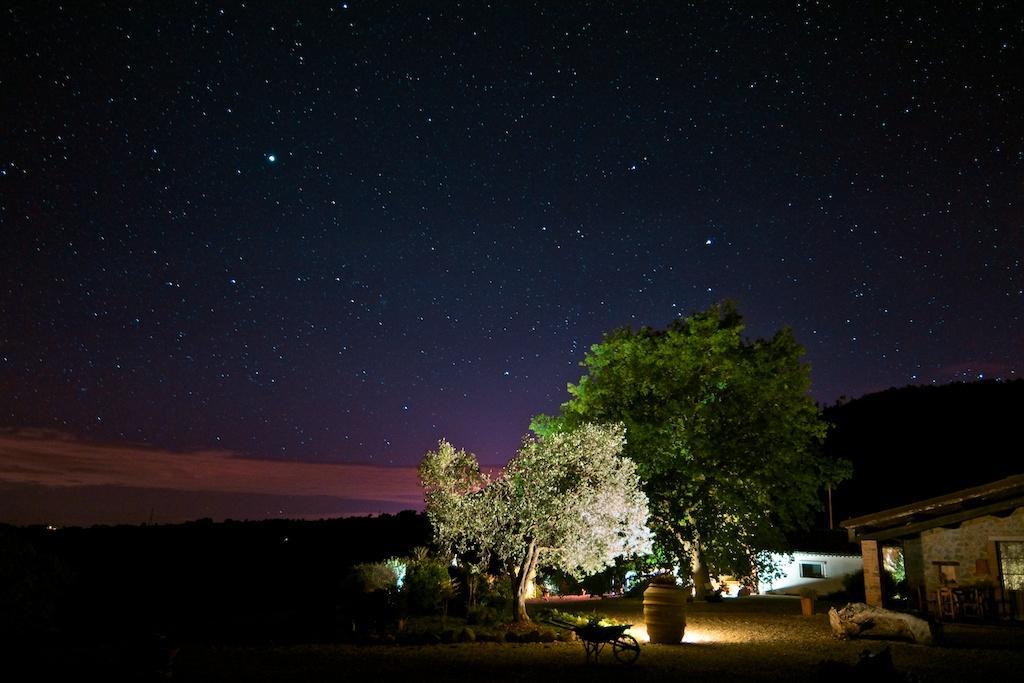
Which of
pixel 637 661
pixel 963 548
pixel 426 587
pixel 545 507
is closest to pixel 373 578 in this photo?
pixel 426 587

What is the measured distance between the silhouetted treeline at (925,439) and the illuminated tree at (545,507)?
1955 inches

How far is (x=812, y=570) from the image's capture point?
37938 mm

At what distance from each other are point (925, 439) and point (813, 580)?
38006mm

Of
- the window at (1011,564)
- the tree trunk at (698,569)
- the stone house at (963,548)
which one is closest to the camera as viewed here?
the stone house at (963,548)

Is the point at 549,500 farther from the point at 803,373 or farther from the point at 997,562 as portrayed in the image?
the point at 803,373

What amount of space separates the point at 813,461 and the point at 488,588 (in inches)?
586

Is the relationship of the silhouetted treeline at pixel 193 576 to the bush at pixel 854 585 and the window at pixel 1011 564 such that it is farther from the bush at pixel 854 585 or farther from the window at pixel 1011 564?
the bush at pixel 854 585

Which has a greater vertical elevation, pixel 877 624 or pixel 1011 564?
pixel 1011 564

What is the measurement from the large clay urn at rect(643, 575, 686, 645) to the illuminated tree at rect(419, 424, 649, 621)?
1.78 metres

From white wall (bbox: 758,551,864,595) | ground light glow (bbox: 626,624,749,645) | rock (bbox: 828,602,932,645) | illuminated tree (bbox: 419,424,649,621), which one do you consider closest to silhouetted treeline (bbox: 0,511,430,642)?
illuminated tree (bbox: 419,424,649,621)

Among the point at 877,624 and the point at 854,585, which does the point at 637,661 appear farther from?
the point at 854,585

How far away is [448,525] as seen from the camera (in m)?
20.4

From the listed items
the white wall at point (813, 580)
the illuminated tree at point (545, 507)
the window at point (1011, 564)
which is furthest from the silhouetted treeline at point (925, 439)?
the illuminated tree at point (545, 507)

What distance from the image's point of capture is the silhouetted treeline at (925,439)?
64875 millimetres
